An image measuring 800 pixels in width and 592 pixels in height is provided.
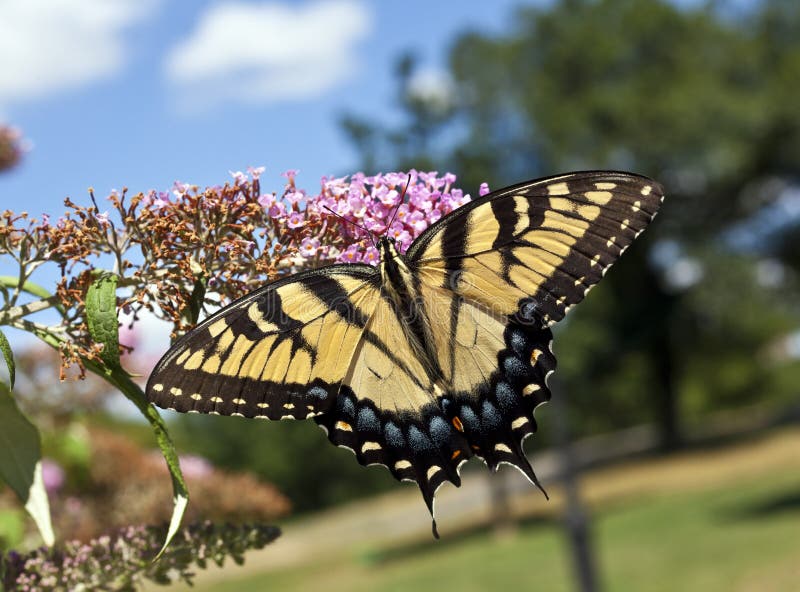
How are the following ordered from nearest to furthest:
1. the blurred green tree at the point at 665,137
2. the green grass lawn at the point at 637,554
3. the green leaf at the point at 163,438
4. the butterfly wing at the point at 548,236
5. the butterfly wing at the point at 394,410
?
the green leaf at the point at 163,438 → the butterfly wing at the point at 548,236 → the butterfly wing at the point at 394,410 → the green grass lawn at the point at 637,554 → the blurred green tree at the point at 665,137

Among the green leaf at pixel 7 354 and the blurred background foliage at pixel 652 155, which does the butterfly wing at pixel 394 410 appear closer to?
the green leaf at pixel 7 354

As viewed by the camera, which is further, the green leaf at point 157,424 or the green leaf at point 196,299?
the green leaf at point 196,299

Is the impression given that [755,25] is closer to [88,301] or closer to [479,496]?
[479,496]

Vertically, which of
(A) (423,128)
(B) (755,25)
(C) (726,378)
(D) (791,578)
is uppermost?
(B) (755,25)

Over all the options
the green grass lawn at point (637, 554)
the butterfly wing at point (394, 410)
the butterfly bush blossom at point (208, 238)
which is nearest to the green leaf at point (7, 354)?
the butterfly bush blossom at point (208, 238)

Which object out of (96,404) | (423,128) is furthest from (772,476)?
(96,404)

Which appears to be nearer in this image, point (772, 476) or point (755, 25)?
point (772, 476)
